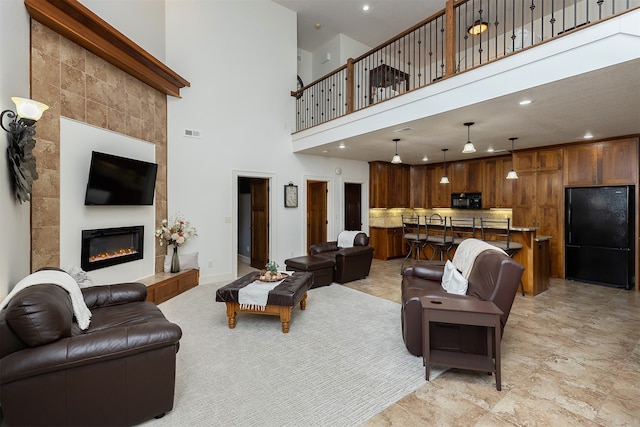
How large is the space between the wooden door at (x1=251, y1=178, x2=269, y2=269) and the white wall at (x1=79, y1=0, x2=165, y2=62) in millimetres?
2964

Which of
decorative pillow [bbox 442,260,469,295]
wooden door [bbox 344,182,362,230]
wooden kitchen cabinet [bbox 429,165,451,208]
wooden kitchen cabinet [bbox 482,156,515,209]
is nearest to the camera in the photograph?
decorative pillow [bbox 442,260,469,295]

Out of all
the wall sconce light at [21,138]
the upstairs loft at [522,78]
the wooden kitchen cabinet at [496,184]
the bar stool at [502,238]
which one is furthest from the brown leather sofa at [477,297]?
the wooden kitchen cabinet at [496,184]

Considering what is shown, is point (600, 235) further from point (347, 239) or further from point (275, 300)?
point (275, 300)

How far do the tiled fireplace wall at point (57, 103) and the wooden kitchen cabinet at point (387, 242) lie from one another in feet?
19.7

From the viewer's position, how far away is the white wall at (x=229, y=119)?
211 inches

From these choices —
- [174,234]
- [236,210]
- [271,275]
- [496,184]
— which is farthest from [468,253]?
[496,184]

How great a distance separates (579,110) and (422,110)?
193cm

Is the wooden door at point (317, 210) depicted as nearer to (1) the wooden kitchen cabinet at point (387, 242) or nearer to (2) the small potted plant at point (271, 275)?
(1) the wooden kitchen cabinet at point (387, 242)

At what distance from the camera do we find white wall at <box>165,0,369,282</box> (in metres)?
5.36

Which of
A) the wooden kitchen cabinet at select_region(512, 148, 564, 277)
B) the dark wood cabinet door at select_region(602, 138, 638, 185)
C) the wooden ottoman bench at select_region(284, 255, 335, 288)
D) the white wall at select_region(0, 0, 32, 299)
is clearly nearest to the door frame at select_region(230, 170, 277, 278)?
the wooden ottoman bench at select_region(284, 255, 335, 288)

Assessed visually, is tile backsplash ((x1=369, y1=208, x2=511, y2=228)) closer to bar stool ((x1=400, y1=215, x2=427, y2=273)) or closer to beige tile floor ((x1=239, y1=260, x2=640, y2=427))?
bar stool ((x1=400, y1=215, x2=427, y2=273))

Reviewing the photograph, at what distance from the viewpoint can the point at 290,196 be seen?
671cm

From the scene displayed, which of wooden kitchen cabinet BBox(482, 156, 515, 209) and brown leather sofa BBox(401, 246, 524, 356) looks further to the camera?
wooden kitchen cabinet BBox(482, 156, 515, 209)

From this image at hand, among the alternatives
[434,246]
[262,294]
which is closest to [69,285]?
[262,294]
